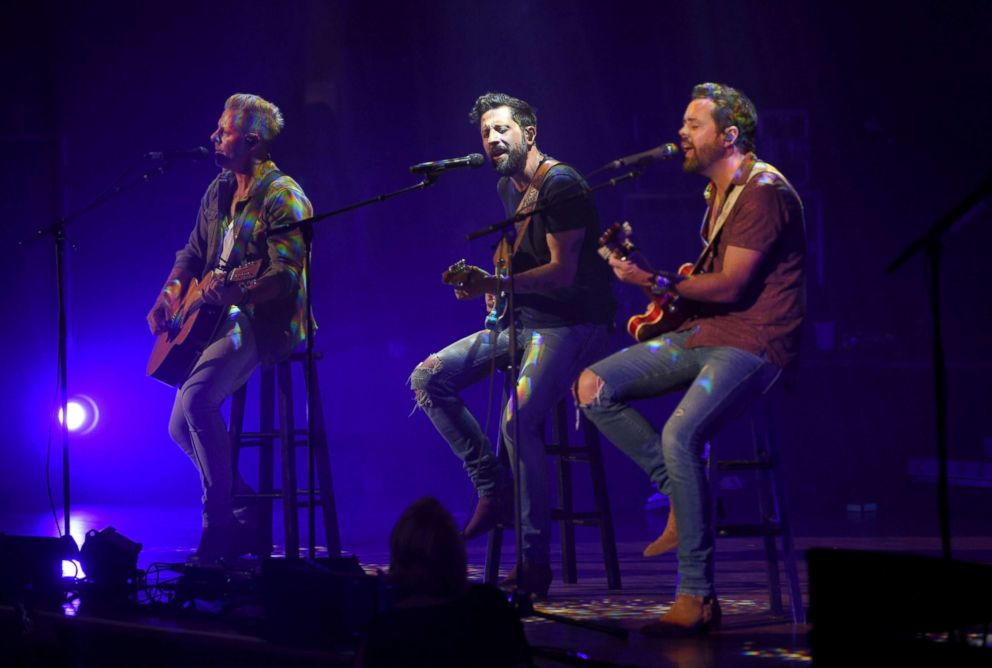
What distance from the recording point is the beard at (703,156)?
4.17 metres

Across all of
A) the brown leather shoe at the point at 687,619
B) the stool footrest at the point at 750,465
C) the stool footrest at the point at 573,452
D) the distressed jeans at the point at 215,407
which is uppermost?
the distressed jeans at the point at 215,407

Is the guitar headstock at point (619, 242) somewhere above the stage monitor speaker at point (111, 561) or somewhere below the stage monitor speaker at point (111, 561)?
above

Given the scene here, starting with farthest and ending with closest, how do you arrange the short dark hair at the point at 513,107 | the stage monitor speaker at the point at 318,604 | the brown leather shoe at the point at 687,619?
the short dark hair at the point at 513,107
the brown leather shoe at the point at 687,619
the stage monitor speaker at the point at 318,604

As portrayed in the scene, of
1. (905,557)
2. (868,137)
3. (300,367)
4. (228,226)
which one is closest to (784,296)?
(905,557)

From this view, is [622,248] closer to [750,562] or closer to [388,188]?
[750,562]

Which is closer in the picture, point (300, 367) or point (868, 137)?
point (300, 367)

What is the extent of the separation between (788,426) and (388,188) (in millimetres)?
3448

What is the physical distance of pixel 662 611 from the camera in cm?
414

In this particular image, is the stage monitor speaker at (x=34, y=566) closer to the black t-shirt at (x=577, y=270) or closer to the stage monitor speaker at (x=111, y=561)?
the stage monitor speaker at (x=111, y=561)

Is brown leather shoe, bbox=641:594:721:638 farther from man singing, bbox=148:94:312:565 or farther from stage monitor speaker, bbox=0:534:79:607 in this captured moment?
man singing, bbox=148:94:312:565

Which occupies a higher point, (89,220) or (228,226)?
(89,220)

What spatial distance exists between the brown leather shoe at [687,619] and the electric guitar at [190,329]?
8.34ft

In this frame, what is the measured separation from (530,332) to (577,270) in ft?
1.01

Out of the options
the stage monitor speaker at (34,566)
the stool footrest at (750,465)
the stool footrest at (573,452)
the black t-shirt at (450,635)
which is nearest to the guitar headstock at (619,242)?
the stool footrest at (750,465)
